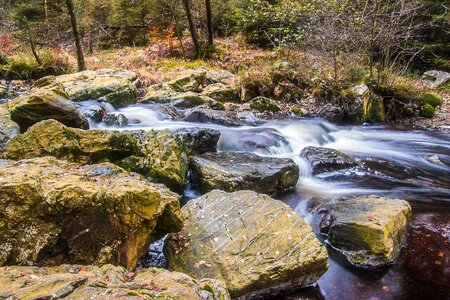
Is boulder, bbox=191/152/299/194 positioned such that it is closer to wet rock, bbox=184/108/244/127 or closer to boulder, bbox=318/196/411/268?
boulder, bbox=318/196/411/268

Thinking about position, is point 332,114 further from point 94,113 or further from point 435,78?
point 94,113

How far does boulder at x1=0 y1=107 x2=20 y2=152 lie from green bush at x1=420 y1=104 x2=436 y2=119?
11.0m

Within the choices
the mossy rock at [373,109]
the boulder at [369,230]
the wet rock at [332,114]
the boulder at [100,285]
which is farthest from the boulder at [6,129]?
the mossy rock at [373,109]

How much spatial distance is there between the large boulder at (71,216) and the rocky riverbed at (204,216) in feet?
0.03

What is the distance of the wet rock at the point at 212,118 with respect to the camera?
9589mm

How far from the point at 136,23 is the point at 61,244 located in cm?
1907

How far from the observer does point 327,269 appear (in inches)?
160

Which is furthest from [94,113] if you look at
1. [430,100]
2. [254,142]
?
[430,100]

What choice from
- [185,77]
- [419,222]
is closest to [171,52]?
[185,77]

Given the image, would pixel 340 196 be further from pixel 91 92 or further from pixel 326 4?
pixel 326 4

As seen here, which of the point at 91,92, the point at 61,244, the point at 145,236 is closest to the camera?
the point at 61,244

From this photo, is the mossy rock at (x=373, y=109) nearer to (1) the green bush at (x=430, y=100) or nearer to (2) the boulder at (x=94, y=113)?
(1) the green bush at (x=430, y=100)

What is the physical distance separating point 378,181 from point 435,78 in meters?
9.68

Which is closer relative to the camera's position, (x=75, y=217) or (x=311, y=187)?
(x=75, y=217)
